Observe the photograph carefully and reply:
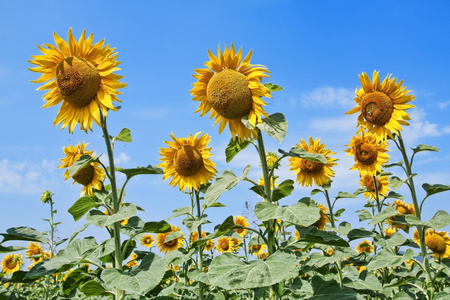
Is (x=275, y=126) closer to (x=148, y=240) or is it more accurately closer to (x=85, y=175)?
(x=85, y=175)

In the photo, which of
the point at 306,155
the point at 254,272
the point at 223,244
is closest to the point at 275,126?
the point at 306,155

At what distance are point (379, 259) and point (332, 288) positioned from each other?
1248 mm

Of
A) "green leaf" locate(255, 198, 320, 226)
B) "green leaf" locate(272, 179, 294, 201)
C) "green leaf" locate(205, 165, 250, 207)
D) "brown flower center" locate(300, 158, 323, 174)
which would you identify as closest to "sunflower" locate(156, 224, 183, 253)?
"brown flower center" locate(300, 158, 323, 174)

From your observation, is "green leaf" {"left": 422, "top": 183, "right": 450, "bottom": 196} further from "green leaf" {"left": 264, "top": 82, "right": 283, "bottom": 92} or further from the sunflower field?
"green leaf" {"left": 264, "top": 82, "right": 283, "bottom": 92}

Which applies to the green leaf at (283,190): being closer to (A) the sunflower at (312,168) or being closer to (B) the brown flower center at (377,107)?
(A) the sunflower at (312,168)

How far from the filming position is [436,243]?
6.18 metres

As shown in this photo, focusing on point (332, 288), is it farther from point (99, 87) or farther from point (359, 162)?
point (359, 162)

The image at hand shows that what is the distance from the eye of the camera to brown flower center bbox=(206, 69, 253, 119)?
289 centimetres

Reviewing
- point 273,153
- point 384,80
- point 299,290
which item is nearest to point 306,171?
point 273,153

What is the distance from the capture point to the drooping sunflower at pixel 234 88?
2889 mm

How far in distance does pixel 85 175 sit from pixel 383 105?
3.69m

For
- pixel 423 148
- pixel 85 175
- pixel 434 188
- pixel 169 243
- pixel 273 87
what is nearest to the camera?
pixel 273 87

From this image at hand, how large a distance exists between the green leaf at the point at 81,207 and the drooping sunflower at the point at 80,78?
1.93 ft

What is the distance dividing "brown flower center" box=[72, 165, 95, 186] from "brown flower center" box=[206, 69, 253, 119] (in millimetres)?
2224
